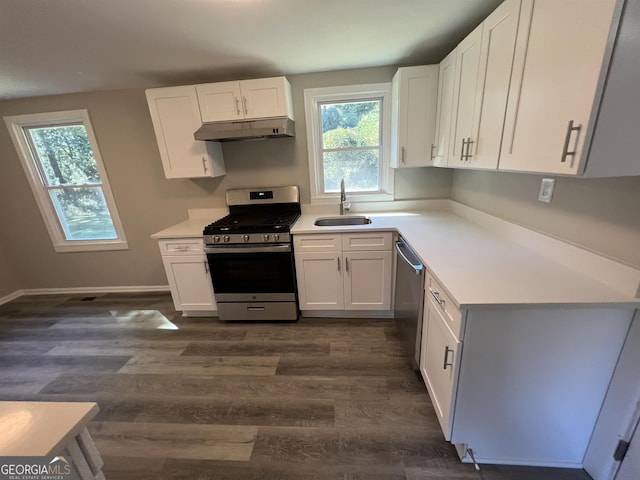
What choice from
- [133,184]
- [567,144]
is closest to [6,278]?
[133,184]

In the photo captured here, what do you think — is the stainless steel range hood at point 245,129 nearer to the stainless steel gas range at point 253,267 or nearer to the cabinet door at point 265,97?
the cabinet door at point 265,97

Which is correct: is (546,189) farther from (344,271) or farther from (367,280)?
(344,271)

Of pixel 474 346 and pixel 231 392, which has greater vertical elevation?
pixel 474 346

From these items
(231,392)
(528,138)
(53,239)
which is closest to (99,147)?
(53,239)

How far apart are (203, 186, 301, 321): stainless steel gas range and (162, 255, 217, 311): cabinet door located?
139mm

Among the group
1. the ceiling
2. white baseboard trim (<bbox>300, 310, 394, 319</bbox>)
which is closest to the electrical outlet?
the ceiling

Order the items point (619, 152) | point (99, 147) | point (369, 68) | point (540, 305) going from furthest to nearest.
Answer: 1. point (99, 147)
2. point (369, 68)
3. point (540, 305)
4. point (619, 152)

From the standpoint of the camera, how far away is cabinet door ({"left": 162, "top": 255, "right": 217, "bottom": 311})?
2.48 metres

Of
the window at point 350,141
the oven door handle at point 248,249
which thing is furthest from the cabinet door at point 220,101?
the oven door handle at point 248,249

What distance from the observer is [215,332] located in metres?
2.45

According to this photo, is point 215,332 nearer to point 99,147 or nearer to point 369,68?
point 99,147

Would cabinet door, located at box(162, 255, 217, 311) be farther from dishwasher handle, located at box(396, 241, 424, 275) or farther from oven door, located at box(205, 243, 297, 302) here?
dishwasher handle, located at box(396, 241, 424, 275)

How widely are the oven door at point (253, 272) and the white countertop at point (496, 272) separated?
1084mm

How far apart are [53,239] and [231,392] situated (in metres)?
3.30
